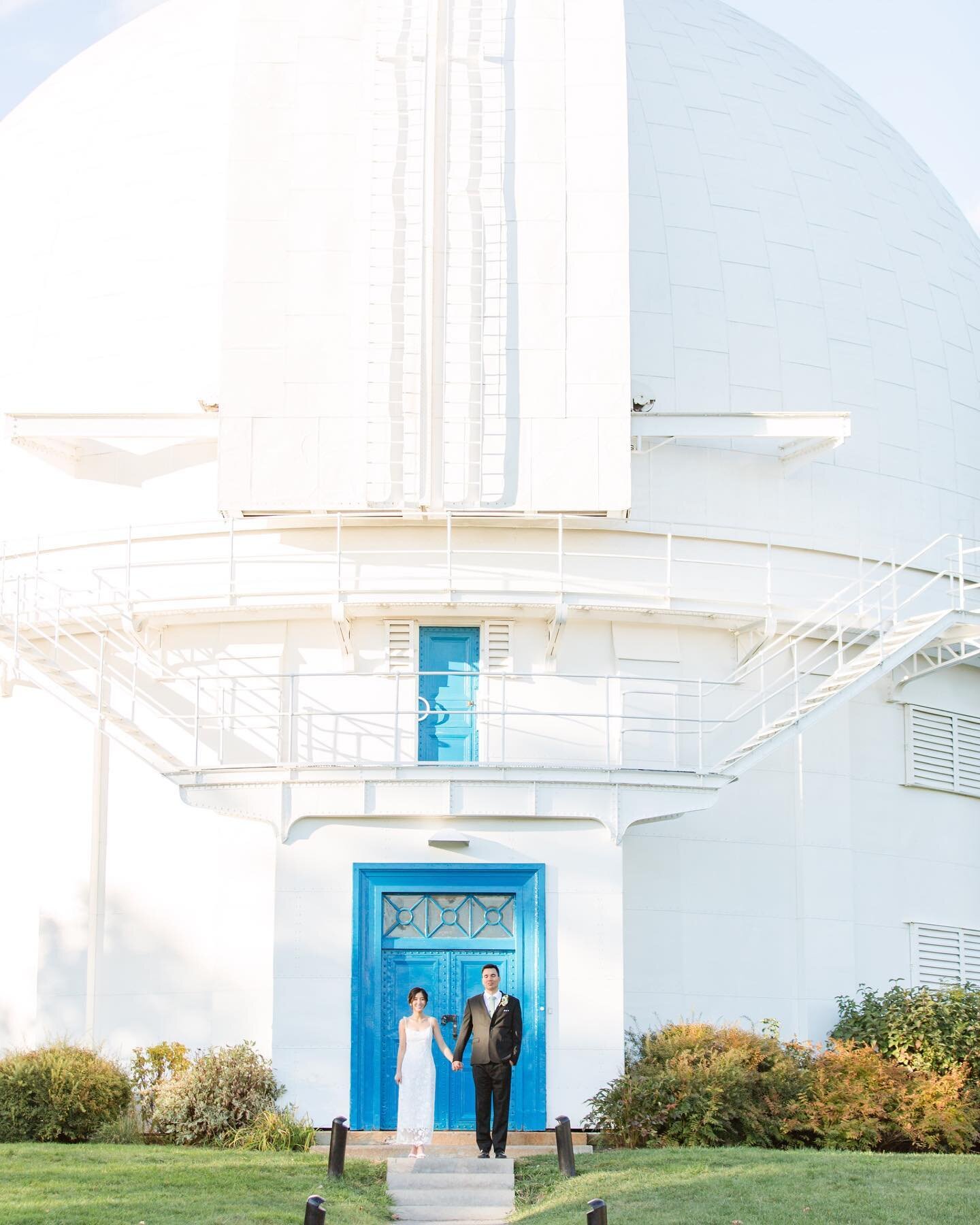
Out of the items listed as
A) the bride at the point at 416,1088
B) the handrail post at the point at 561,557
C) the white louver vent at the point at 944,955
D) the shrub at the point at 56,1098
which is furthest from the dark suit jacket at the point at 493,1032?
the white louver vent at the point at 944,955

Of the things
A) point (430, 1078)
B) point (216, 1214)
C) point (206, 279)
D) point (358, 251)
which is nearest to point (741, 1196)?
point (430, 1078)

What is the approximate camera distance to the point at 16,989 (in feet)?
69.3

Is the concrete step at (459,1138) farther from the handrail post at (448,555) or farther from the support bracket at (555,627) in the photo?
the handrail post at (448,555)

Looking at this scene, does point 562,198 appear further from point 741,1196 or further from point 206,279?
point 741,1196

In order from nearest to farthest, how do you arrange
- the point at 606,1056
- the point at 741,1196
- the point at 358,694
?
the point at 741,1196 → the point at 606,1056 → the point at 358,694

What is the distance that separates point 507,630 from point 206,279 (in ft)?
19.7

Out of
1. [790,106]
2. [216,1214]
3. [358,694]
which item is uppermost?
[790,106]

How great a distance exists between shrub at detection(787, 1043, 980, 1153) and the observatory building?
2.13 m

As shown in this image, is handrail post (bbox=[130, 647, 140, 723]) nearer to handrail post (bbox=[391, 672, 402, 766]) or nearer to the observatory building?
the observatory building

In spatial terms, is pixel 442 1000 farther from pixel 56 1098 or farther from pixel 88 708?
pixel 88 708

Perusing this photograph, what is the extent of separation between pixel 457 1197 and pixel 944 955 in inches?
368

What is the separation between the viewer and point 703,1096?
17.5 metres

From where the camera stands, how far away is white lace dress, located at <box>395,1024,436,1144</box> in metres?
16.2

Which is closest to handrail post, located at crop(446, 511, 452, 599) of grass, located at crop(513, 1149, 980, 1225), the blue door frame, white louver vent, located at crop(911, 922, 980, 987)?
the blue door frame
